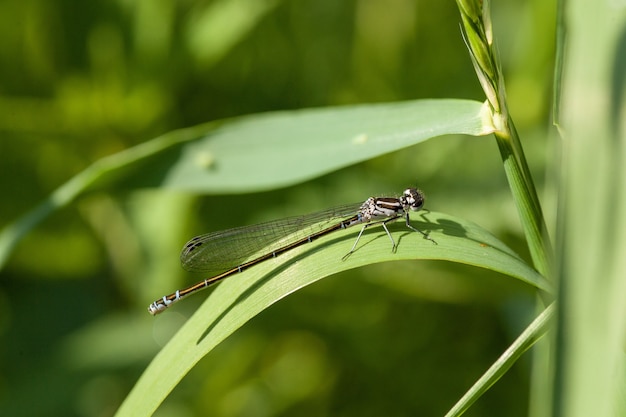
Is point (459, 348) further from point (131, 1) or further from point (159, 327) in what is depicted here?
point (131, 1)

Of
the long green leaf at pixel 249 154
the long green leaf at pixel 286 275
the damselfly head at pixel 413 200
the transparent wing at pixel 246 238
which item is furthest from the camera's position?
the transparent wing at pixel 246 238

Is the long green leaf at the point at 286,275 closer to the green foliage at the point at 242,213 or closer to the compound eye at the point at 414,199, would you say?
the compound eye at the point at 414,199

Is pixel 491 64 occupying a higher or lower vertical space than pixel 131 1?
lower

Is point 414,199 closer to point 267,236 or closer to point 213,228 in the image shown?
point 267,236

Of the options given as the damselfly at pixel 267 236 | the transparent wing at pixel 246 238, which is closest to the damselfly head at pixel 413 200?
the damselfly at pixel 267 236

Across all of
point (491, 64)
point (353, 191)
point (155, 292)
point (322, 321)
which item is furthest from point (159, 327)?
point (491, 64)

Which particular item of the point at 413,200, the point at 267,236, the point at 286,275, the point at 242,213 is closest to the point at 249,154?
the point at 267,236
